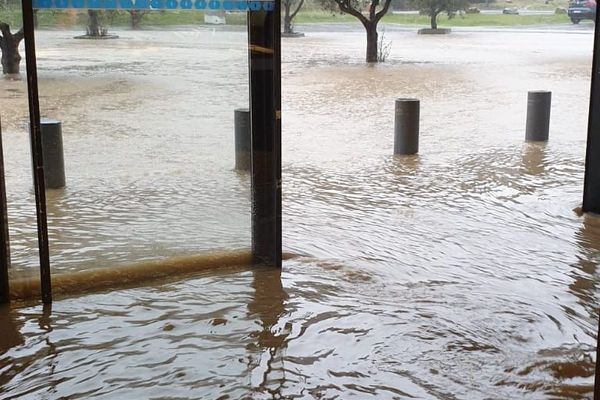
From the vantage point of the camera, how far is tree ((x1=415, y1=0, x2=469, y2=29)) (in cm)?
2989

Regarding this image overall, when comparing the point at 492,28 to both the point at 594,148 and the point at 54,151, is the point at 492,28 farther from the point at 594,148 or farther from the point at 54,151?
the point at 54,151

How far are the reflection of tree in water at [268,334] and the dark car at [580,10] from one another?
26.8 meters

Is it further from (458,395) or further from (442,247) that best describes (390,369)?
(442,247)

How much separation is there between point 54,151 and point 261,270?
8.11ft

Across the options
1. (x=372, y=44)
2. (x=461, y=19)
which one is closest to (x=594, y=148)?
(x=372, y=44)

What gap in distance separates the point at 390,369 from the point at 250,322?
3.34 feet

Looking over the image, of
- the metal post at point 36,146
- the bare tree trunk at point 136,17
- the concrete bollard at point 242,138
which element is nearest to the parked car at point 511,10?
the concrete bollard at point 242,138

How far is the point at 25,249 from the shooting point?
5.43m

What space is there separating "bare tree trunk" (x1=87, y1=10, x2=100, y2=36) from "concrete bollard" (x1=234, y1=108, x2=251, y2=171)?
46.6 inches

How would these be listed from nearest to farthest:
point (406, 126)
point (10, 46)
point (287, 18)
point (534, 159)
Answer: point (10, 46) < point (534, 159) < point (406, 126) < point (287, 18)

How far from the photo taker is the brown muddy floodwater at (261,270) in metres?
3.88

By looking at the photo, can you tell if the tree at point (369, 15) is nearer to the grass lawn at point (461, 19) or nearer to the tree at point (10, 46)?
the grass lawn at point (461, 19)

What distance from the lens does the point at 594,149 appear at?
720cm

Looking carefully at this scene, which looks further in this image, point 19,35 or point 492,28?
point 492,28
